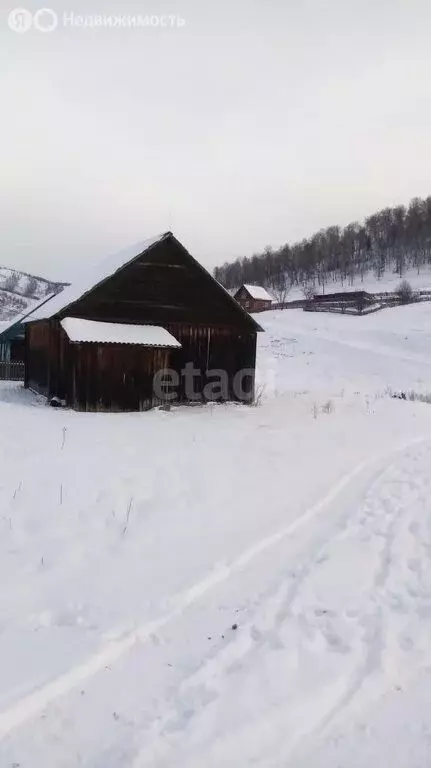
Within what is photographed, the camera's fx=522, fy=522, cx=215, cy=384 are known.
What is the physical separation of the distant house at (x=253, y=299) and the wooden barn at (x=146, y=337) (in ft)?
175

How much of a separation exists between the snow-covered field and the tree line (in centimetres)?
8271

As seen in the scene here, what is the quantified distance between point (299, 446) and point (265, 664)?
7.83 metres

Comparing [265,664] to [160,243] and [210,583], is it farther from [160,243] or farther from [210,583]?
[160,243]

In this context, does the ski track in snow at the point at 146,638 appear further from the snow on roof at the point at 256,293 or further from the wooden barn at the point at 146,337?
the snow on roof at the point at 256,293

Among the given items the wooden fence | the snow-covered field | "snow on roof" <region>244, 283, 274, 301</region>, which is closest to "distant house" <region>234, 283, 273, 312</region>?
"snow on roof" <region>244, 283, 274, 301</region>

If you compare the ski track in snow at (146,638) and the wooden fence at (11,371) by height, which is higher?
the ski track in snow at (146,638)

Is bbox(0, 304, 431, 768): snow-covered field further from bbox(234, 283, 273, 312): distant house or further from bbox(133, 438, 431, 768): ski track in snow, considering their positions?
bbox(234, 283, 273, 312): distant house

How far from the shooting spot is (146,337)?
17.5m

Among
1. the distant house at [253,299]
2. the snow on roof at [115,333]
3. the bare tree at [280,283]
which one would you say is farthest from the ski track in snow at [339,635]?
the bare tree at [280,283]

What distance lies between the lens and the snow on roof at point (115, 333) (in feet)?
54.5

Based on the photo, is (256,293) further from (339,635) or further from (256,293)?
(339,635)

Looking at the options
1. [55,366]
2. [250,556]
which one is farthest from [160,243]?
[250,556]

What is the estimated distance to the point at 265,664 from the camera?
3.67m

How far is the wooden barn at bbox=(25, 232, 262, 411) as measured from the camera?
17.0m
